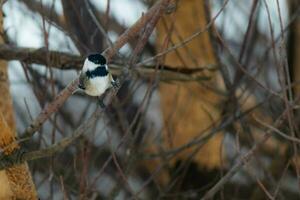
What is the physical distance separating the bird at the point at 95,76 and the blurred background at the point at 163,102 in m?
0.23

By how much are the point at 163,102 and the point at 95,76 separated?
285cm

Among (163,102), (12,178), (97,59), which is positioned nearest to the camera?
(97,59)

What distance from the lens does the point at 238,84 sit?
3627mm

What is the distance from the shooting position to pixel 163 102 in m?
4.68

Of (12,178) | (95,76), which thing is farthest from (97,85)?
(12,178)

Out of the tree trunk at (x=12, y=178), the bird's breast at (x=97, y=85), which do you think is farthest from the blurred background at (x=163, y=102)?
the bird's breast at (x=97, y=85)

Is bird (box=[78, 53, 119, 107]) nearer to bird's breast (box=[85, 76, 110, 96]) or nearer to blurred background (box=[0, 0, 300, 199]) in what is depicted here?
bird's breast (box=[85, 76, 110, 96])

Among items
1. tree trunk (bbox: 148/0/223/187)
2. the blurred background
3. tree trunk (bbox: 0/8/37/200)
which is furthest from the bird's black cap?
tree trunk (bbox: 148/0/223/187)

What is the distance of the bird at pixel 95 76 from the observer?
5.93 feet

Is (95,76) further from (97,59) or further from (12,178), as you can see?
(12,178)

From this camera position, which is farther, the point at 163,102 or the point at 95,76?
the point at 163,102

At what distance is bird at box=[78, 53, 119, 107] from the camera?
181cm

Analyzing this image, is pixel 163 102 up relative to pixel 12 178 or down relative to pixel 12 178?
down

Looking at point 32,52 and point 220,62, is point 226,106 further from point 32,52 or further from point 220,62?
point 32,52
